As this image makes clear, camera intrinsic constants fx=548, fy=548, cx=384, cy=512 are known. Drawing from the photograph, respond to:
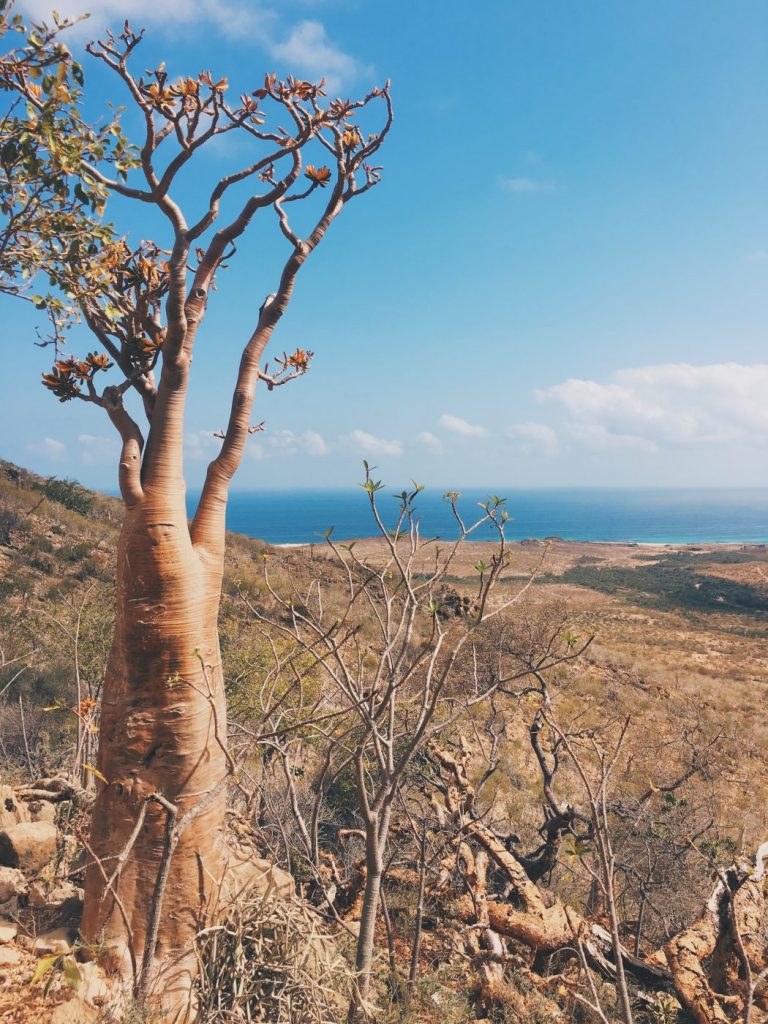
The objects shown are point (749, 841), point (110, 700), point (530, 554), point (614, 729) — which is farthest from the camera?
point (530, 554)

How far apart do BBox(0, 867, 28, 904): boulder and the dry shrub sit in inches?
54.2

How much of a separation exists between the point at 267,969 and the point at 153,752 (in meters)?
1.20

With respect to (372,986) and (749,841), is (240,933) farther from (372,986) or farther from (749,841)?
(749,841)

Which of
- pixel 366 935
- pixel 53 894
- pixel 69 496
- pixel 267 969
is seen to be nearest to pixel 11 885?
pixel 53 894

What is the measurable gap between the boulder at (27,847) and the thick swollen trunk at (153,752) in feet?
3.72

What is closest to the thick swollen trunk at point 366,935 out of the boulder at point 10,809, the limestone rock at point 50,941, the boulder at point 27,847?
the limestone rock at point 50,941

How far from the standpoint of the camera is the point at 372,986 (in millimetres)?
3090

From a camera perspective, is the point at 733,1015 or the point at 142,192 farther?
the point at 733,1015

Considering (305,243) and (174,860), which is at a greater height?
(305,243)

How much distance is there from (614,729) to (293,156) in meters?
15.6

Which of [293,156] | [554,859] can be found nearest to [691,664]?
[554,859]

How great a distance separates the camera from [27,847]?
373 centimetres

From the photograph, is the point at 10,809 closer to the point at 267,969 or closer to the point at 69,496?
the point at 267,969

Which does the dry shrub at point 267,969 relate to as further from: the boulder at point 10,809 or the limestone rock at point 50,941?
the boulder at point 10,809
